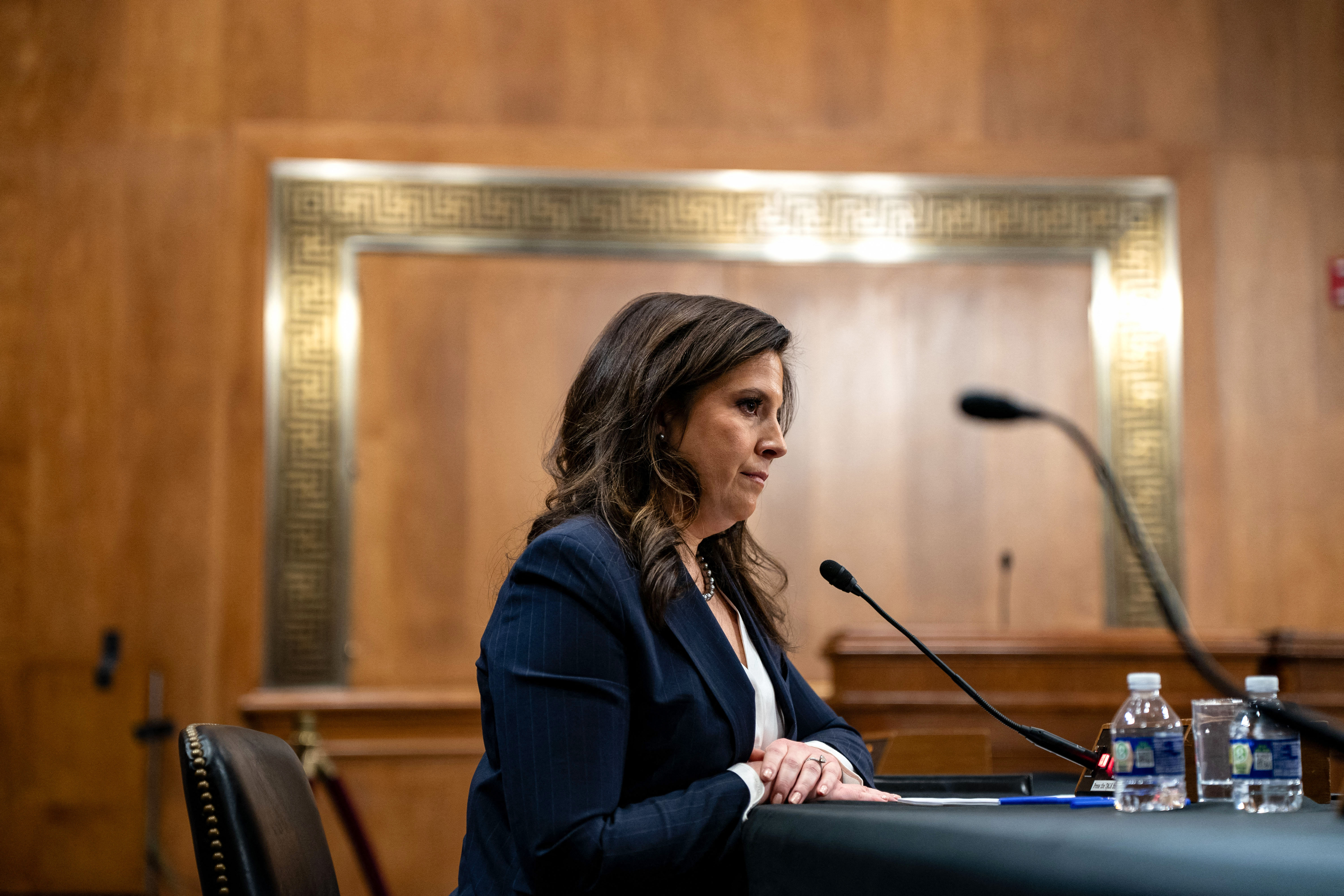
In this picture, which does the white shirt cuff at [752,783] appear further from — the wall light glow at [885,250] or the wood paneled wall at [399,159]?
the wall light glow at [885,250]

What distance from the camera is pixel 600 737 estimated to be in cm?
154

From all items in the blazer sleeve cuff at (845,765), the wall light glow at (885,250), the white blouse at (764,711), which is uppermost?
the wall light glow at (885,250)

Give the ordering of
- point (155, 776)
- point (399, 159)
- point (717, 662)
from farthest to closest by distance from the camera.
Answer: point (399, 159), point (155, 776), point (717, 662)

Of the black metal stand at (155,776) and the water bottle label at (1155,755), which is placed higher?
the water bottle label at (1155,755)

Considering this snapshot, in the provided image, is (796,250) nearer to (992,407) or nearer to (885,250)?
(885,250)

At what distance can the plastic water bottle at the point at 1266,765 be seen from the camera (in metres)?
1.49

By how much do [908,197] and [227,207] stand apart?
2.84 m

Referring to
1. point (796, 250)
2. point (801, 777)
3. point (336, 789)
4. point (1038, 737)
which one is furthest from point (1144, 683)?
point (796, 250)

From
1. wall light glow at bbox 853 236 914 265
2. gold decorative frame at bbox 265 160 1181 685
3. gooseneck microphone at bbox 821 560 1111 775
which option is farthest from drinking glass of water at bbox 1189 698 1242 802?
wall light glow at bbox 853 236 914 265

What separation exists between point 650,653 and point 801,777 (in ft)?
0.85

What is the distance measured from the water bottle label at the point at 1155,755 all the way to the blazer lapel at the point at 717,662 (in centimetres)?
49

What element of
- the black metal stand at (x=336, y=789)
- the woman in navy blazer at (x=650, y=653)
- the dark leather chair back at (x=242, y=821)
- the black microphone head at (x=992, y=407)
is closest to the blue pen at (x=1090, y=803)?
the woman in navy blazer at (x=650, y=653)

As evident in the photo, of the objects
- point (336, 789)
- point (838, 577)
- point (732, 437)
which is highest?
point (732, 437)

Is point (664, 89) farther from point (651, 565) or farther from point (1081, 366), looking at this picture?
point (651, 565)
